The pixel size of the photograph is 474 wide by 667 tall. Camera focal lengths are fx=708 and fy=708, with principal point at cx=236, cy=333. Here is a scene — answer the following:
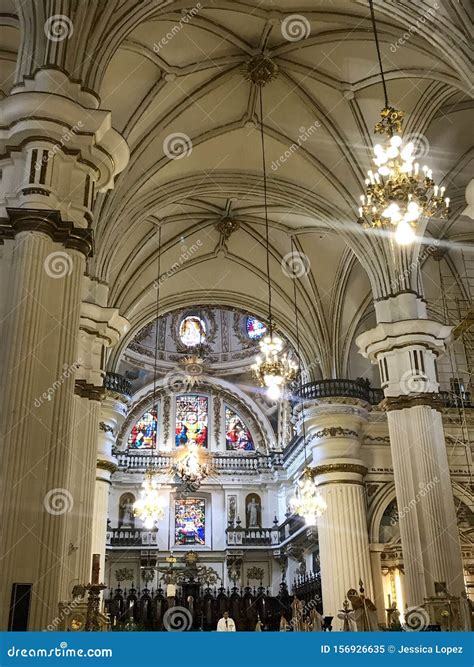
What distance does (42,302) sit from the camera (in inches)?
279

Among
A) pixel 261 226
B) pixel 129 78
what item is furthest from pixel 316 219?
pixel 129 78

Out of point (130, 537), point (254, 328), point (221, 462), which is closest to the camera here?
point (130, 537)

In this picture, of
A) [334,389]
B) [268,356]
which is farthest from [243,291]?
[268,356]

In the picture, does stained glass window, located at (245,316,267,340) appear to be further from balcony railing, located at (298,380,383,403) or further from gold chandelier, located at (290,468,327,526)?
gold chandelier, located at (290,468,327,526)

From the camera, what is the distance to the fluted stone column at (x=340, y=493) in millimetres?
15312

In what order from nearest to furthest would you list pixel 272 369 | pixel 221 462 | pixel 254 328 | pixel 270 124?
pixel 272 369, pixel 270 124, pixel 221 462, pixel 254 328

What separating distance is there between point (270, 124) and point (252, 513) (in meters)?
14.8

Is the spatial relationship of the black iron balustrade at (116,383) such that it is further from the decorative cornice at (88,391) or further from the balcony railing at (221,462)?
the balcony railing at (221,462)

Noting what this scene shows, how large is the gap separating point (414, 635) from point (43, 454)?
12.8 feet

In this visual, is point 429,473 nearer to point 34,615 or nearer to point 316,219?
point 316,219

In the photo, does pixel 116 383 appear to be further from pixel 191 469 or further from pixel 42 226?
pixel 42 226

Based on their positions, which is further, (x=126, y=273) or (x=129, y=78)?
(x=126, y=273)

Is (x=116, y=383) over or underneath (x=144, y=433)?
underneath

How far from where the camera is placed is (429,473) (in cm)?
1178
